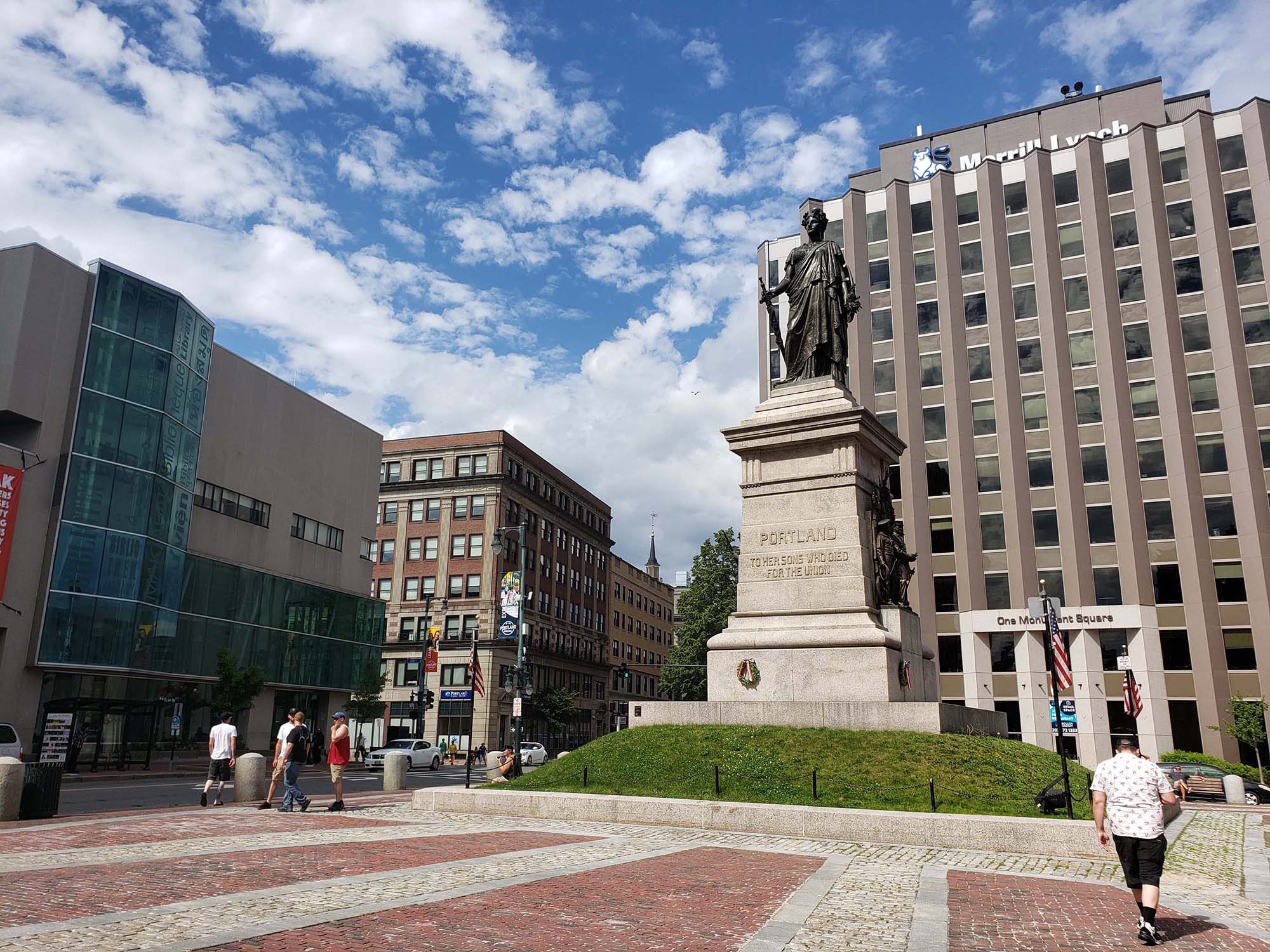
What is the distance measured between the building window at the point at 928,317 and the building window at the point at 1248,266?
15.6 metres

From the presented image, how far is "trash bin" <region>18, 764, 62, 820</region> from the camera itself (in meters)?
16.2

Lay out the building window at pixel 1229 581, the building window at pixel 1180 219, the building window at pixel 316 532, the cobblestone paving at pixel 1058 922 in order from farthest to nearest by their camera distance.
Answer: the building window at pixel 1180 219
the building window at pixel 316 532
the building window at pixel 1229 581
the cobblestone paving at pixel 1058 922

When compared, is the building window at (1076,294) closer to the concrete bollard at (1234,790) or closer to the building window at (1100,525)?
the building window at (1100,525)

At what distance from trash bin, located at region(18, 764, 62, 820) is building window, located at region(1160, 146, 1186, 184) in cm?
5890

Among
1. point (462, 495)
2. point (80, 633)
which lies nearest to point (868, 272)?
point (462, 495)

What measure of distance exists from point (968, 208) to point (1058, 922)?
5653 centimetres

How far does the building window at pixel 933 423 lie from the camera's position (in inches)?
2181

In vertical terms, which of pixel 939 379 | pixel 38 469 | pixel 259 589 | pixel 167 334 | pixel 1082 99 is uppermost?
pixel 1082 99

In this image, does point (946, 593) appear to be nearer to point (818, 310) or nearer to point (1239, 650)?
point (1239, 650)

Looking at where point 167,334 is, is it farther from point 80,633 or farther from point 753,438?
point 753,438

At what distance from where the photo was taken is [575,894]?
9.01 m

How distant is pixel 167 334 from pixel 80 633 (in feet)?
42.7

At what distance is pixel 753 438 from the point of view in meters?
20.2

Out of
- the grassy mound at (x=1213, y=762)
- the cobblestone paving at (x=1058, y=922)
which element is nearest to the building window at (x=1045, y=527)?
the grassy mound at (x=1213, y=762)
